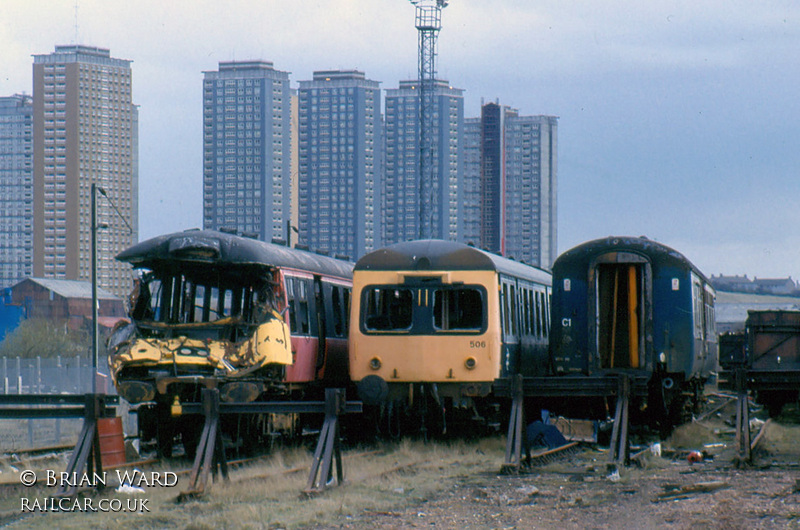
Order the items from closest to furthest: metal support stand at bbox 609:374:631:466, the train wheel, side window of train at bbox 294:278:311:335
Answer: metal support stand at bbox 609:374:631:466, the train wheel, side window of train at bbox 294:278:311:335

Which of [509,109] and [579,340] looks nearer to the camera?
[579,340]

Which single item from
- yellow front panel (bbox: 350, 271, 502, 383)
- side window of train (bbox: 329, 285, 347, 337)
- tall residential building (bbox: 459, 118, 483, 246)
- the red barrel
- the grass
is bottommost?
the grass

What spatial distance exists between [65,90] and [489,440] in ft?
476

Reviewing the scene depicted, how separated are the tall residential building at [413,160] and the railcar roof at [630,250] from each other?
109 metres

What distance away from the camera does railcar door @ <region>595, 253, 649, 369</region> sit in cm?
1953

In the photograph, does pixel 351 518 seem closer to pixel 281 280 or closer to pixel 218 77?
pixel 281 280

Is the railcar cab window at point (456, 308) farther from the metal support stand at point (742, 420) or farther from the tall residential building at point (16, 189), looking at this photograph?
the tall residential building at point (16, 189)

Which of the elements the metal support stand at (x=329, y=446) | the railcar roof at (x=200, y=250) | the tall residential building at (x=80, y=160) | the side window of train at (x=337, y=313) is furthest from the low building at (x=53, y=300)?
the metal support stand at (x=329, y=446)

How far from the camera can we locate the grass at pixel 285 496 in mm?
10945

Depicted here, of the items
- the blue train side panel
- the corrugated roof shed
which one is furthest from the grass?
the corrugated roof shed

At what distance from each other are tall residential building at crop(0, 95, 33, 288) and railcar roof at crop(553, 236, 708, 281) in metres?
158

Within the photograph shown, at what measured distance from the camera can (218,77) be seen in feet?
457

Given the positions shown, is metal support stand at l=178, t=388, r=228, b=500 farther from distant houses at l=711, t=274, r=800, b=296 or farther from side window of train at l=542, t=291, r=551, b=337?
distant houses at l=711, t=274, r=800, b=296

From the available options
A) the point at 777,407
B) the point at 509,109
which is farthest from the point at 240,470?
the point at 509,109
